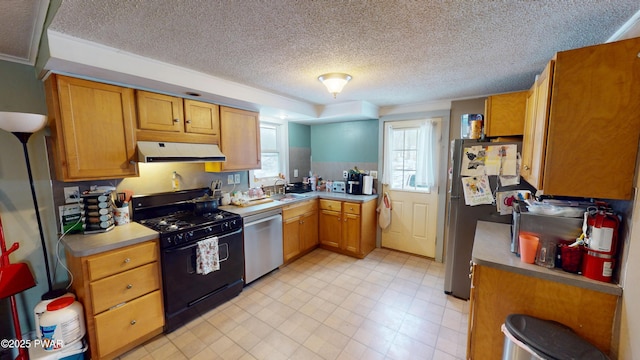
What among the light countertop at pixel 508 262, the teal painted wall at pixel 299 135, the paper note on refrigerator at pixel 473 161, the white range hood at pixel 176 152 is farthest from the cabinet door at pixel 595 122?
the teal painted wall at pixel 299 135

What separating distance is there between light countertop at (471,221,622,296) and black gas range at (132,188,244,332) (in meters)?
2.13

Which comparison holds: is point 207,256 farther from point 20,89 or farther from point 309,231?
point 20,89

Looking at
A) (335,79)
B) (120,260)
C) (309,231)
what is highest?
(335,79)

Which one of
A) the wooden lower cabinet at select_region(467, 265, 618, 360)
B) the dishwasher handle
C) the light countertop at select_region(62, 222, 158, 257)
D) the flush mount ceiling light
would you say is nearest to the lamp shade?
the light countertop at select_region(62, 222, 158, 257)

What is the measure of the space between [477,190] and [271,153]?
2.77m

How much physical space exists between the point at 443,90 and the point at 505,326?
230 cm

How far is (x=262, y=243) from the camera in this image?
9.20ft

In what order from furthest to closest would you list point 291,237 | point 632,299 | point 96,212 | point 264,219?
point 291,237 < point 264,219 < point 96,212 < point 632,299

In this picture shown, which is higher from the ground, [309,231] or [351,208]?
[351,208]

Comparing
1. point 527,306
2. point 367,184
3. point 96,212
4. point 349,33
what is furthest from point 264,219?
point 527,306

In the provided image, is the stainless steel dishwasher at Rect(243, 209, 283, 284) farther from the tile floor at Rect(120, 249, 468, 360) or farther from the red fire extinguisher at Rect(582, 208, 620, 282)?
the red fire extinguisher at Rect(582, 208, 620, 282)

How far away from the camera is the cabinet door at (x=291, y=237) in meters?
3.12

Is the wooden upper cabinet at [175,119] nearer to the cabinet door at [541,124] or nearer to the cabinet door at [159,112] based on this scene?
the cabinet door at [159,112]

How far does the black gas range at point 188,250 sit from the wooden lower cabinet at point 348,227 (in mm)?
1437
